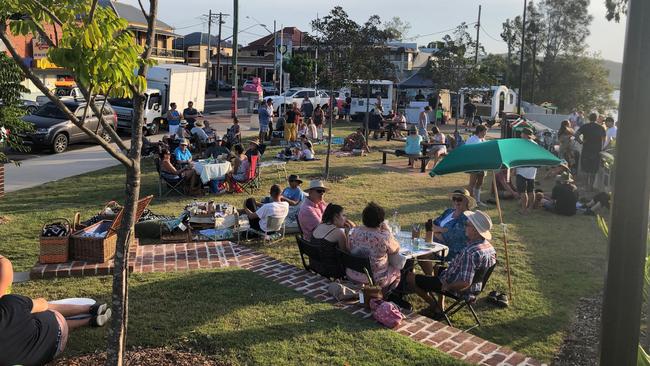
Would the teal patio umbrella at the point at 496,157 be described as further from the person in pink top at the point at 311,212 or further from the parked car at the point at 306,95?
the parked car at the point at 306,95

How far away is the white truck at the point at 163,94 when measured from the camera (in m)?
22.5

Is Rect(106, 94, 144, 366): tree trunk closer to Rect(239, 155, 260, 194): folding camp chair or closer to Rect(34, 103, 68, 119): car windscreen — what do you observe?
Rect(239, 155, 260, 194): folding camp chair

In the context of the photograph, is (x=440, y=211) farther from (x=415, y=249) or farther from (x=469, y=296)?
(x=469, y=296)

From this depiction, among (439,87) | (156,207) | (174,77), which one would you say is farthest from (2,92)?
(439,87)

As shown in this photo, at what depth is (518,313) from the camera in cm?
632

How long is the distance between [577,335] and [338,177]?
360 inches

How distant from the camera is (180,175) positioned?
1171 centimetres

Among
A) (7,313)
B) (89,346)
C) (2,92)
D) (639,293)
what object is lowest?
(89,346)

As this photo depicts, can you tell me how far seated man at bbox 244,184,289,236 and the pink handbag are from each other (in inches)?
121

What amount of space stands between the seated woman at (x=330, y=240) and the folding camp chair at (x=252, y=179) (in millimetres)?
5833

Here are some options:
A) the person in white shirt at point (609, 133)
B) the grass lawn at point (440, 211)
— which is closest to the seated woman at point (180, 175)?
the grass lawn at point (440, 211)

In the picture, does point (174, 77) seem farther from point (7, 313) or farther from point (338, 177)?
point (7, 313)

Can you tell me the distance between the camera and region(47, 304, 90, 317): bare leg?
17.2 ft

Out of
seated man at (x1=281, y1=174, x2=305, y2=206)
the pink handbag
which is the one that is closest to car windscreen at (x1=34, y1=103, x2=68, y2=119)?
seated man at (x1=281, y1=174, x2=305, y2=206)
